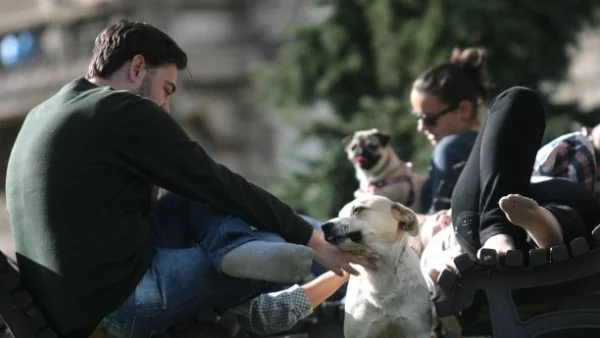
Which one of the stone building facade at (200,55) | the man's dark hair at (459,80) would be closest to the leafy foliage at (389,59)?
the man's dark hair at (459,80)

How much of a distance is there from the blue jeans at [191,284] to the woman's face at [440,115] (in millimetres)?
1786

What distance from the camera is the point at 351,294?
469cm

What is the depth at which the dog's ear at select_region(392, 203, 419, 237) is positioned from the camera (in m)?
4.65

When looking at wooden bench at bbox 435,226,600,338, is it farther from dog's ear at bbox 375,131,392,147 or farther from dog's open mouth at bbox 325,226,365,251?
dog's ear at bbox 375,131,392,147

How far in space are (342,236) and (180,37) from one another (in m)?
17.5

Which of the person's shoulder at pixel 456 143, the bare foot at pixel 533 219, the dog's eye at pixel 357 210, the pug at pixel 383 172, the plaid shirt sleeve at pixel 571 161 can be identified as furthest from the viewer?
the pug at pixel 383 172

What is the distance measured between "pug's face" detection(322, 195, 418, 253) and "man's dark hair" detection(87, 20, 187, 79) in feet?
2.46

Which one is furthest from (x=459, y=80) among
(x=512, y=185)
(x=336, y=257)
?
(x=336, y=257)

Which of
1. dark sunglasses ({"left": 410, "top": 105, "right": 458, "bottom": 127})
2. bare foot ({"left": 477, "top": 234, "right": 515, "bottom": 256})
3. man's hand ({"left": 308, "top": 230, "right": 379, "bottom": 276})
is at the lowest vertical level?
man's hand ({"left": 308, "top": 230, "right": 379, "bottom": 276})

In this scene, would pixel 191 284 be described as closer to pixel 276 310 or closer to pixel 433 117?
pixel 276 310

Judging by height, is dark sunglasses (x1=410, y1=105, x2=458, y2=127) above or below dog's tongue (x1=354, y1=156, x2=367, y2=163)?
above

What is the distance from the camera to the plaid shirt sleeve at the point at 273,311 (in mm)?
4512

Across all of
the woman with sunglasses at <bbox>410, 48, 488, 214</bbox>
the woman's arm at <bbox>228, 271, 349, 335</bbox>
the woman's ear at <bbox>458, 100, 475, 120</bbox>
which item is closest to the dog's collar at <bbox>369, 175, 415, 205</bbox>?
the woman with sunglasses at <bbox>410, 48, 488, 214</bbox>

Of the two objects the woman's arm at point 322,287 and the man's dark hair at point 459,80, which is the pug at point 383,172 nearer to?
the man's dark hair at point 459,80
